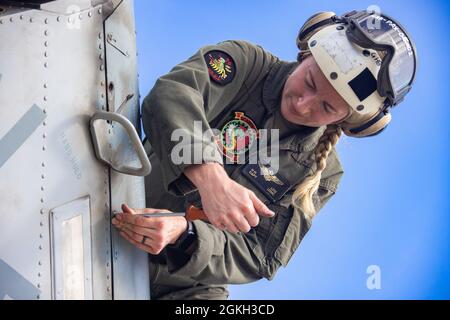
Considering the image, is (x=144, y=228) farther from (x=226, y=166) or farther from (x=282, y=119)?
(x=282, y=119)

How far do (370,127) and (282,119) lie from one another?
1.04 ft

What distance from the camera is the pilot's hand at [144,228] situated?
6.35 ft

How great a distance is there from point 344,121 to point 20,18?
127cm

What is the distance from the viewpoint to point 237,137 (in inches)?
93.0

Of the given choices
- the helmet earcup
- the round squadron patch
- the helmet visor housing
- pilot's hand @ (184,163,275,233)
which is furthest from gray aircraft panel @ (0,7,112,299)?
the helmet earcup

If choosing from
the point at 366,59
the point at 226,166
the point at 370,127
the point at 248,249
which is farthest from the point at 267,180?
the point at 366,59

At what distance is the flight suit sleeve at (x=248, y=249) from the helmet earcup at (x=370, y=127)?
307 mm

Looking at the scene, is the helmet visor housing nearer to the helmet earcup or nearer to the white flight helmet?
the white flight helmet

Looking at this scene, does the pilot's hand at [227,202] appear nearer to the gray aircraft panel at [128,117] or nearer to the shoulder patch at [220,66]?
the gray aircraft panel at [128,117]

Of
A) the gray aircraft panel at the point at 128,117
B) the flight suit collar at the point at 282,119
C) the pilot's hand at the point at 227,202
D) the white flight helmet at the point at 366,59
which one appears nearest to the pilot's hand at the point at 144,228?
the gray aircraft panel at the point at 128,117

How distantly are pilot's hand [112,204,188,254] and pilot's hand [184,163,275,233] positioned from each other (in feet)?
0.92

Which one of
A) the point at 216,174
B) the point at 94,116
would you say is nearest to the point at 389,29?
the point at 216,174

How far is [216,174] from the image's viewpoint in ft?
5.61

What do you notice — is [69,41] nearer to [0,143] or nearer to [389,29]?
[0,143]
